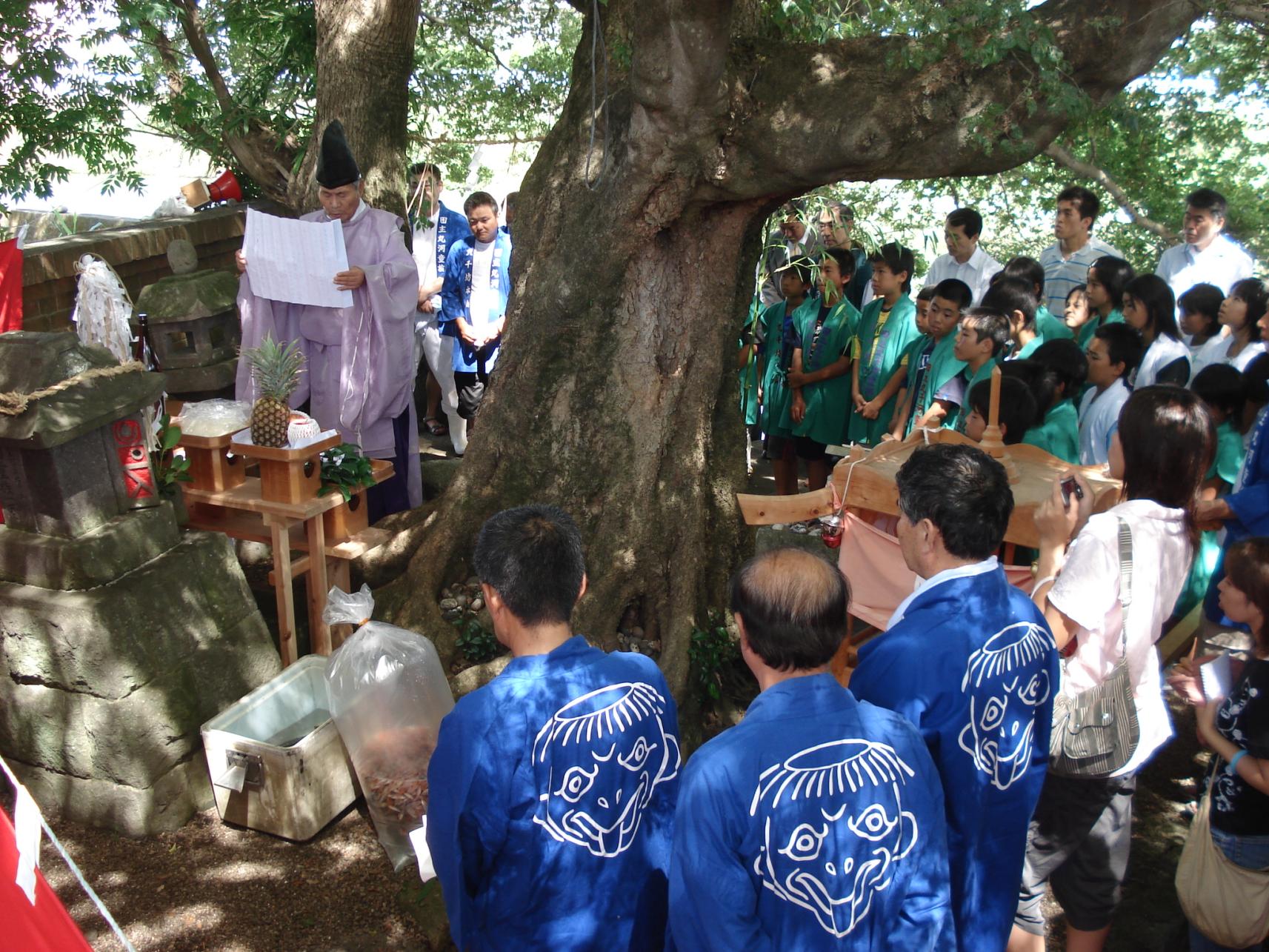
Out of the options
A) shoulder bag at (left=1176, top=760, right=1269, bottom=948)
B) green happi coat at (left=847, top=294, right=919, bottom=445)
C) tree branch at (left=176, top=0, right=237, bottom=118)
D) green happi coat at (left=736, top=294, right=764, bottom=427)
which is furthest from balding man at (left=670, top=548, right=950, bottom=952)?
tree branch at (left=176, top=0, right=237, bottom=118)

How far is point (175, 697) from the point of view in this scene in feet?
13.0

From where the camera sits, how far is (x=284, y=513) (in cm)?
446

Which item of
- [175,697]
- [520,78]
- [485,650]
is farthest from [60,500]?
[520,78]

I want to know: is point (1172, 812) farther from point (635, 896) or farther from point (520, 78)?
point (520, 78)

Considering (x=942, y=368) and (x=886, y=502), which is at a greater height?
(x=942, y=368)

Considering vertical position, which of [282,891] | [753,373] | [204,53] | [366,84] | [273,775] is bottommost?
[282,891]

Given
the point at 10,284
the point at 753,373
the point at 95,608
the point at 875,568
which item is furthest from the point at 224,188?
the point at 875,568

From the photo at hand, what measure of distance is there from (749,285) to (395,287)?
172 centimetres

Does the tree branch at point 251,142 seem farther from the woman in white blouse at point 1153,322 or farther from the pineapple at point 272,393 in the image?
the woman in white blouse at point 1153,322

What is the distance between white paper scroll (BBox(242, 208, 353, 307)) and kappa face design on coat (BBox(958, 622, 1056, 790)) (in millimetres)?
3640

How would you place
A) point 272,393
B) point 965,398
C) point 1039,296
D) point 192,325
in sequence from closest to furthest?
point 272,393 → point 965,398 → point 192,325 → point 1039,296

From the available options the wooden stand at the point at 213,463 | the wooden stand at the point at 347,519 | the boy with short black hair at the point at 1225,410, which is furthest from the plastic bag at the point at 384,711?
the boy with short black hair at the point at 1225,410

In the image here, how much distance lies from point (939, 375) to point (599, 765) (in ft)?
12.2

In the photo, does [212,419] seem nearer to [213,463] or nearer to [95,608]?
[213,463]
